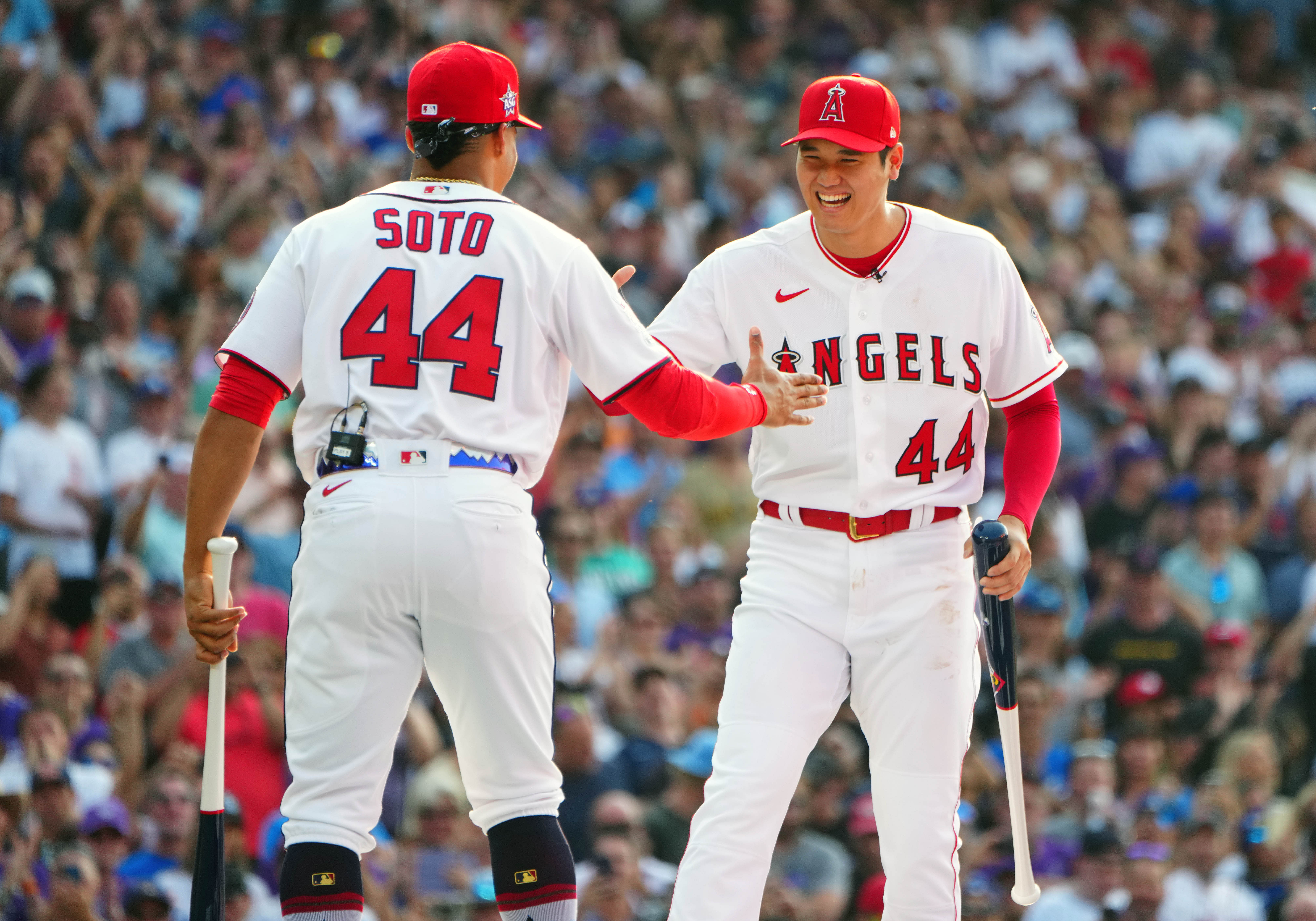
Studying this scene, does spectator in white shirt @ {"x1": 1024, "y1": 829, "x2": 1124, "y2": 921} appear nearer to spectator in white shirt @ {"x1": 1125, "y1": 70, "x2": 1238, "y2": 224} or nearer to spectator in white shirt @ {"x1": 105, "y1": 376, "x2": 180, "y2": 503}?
spectator in white shirt @ {"x1": 105, "y1": 376, "x2": 180, "y2": 503}

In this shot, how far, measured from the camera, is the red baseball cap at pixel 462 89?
425cm

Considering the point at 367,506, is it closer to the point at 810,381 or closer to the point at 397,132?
the point at 810,381

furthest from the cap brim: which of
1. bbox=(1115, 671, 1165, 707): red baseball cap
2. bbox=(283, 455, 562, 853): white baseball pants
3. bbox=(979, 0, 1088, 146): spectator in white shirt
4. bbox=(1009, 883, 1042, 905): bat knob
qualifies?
bbox=(979, 0, 1088, 146): spectator in white shirt

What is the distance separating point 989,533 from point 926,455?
338mm

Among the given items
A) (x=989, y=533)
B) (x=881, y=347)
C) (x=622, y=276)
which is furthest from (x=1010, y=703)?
(x=622, y=276)

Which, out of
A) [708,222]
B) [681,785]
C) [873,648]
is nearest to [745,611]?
[873,648]

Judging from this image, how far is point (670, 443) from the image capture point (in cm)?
1023

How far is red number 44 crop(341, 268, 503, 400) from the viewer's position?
4.06 m

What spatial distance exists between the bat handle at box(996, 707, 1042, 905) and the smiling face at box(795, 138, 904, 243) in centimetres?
147

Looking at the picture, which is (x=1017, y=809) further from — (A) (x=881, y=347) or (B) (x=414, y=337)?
(B) (x=414, y=337)

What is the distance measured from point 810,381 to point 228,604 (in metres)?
1.67

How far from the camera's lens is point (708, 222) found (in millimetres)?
12320

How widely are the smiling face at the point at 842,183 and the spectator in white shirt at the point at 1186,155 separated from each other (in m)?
10.1

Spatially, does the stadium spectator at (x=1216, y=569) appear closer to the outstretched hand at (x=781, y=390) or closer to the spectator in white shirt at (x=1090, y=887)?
the spectator in white shirt at (x=1090, y=887)
